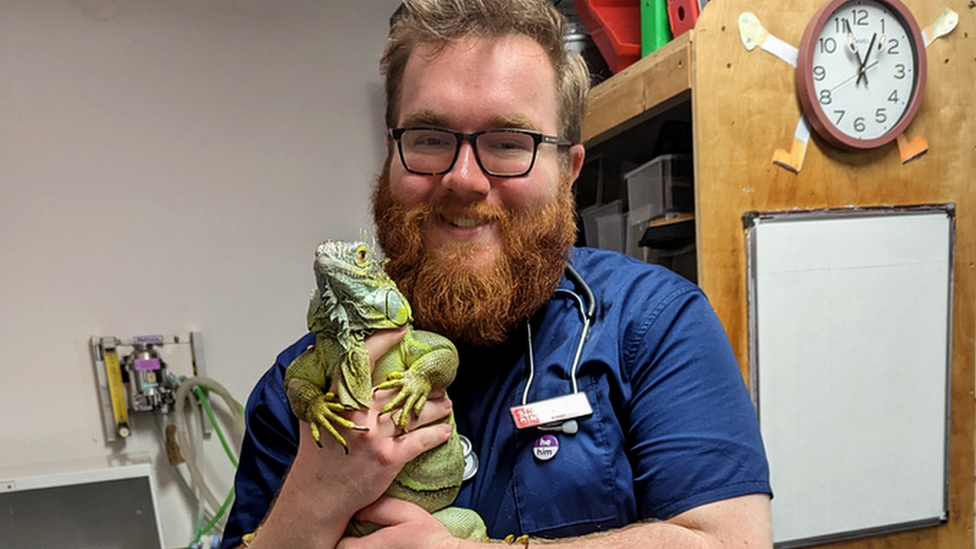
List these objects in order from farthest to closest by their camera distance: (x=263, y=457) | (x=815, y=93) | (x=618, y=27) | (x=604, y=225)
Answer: (x=604, y=225) → (x=618, y=27) → (x=815, y=93) → (x=263, y=457)

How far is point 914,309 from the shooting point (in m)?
1.90

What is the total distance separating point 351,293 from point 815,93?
1512 millimetres

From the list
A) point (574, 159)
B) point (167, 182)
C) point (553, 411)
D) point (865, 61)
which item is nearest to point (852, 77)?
point (865, 61)

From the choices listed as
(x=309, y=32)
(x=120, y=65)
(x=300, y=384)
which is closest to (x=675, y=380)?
(x=300, y=384)

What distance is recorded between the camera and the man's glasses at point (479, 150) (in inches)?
51.3

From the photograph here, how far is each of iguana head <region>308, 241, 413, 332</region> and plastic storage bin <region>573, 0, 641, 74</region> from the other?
5.39 feet

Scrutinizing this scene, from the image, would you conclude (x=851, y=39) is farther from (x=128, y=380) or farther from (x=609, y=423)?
(x=128, y=380)

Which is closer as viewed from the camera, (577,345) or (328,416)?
(328,416)

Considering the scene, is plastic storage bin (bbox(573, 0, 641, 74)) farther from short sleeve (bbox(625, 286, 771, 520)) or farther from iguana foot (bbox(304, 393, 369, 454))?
iguana foot (bbox(304, 393, 369, 454))

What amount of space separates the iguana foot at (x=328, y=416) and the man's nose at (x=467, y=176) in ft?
1.60

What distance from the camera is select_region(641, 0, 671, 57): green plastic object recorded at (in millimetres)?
2137

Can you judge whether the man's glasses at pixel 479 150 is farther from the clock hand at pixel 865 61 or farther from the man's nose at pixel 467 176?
the clock hand at pixel 865 61

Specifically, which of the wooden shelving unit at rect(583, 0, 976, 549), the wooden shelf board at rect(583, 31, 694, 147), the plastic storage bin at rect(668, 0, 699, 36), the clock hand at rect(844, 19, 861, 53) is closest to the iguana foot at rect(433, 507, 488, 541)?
the wooden shelving unit at rect(583, 0, 976, 549)

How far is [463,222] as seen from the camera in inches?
52.2
